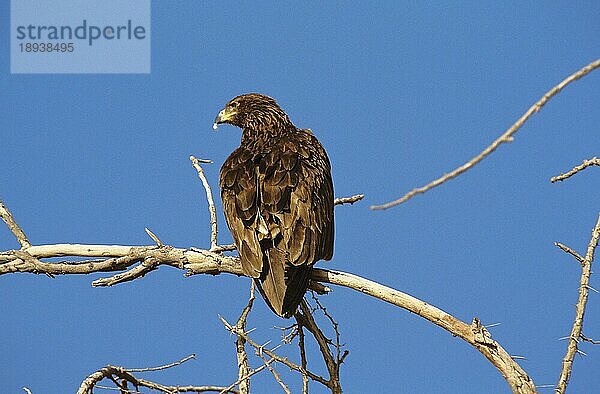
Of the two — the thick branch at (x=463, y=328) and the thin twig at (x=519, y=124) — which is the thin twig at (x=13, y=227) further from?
the thin twig at (x=519, y=124)

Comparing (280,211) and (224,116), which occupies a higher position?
(224,116)

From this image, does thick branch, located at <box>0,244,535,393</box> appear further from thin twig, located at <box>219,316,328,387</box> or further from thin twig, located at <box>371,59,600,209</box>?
thin twig, located at <box>371,59,600,209</box>

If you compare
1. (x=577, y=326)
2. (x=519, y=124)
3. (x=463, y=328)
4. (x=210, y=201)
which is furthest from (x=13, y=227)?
(x=519, y=124)

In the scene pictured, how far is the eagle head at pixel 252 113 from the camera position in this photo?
11.5ft

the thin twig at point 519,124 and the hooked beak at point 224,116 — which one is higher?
the hooked beak at point 224,116

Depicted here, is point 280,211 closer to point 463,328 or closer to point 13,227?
point 463,328

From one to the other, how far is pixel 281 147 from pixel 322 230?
1.52ft

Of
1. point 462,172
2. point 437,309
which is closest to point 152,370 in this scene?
point 437,309

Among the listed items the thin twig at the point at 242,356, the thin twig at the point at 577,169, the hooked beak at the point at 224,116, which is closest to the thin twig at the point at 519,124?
the thin twig at the point at 577,169

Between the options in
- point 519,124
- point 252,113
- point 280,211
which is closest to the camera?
point 519,124

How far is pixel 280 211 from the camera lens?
2.78 meters

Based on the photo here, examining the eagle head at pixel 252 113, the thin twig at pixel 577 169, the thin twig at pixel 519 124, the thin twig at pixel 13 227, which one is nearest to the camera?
the thin twig at pixel 519 124

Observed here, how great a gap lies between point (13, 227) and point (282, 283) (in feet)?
3.61

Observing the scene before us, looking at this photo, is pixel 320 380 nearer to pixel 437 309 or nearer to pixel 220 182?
pixel 437 309
